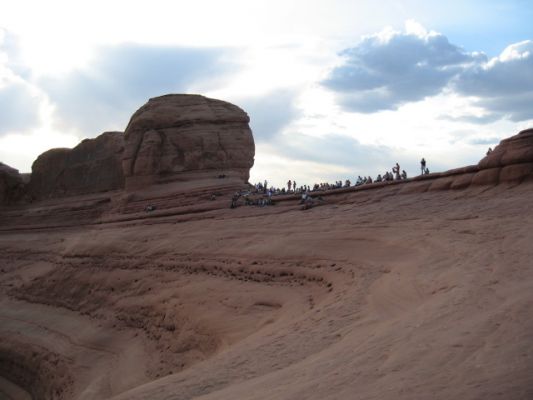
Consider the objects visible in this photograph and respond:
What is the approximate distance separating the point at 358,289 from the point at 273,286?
12.5 feet

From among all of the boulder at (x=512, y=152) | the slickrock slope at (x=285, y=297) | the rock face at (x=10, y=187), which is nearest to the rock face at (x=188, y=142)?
the slickrock slope at (x=285, y=297)

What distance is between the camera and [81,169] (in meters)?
39.1

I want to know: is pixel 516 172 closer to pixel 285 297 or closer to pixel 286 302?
pixel 285 297

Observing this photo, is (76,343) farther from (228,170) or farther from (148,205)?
(228,170)

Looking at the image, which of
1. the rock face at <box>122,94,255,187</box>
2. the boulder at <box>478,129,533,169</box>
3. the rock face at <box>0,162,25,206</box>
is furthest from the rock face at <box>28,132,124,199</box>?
the boulder at <box>478,129,533,169</box>

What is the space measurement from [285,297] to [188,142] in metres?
17.4

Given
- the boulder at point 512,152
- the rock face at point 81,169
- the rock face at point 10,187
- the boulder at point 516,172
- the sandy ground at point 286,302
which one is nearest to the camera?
the sandy ground at point 286,302

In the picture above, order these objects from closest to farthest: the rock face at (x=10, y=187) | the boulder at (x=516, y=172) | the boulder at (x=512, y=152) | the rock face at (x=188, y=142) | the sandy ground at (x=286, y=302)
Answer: the sandy ground at (x=286, y=302), the boulder at (x=516, y=172), the boulder at (x=512, y=152), the rock face at (x=188, y=142), the rock face at (x=10, y=187)

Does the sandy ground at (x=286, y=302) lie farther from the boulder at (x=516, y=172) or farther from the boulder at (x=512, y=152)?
the boulder at (x=512, y=152)

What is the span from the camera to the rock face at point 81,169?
37094 mm

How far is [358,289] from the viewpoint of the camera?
11812mm

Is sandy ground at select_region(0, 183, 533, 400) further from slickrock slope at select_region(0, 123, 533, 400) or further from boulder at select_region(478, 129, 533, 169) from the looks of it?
boulder at select_region(478, 129, 533, 169)

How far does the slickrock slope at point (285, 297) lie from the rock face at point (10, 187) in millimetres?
11277

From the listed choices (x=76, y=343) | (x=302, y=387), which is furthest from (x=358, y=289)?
(x=76, y=343)
